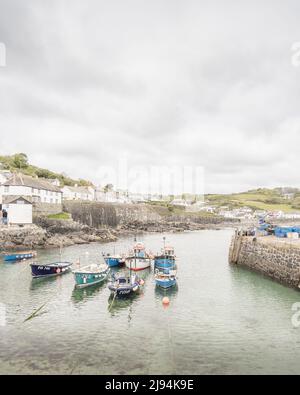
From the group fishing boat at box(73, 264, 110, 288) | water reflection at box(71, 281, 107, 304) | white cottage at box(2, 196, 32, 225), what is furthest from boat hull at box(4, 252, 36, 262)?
white cottage at box(2, 196, 32, 225)

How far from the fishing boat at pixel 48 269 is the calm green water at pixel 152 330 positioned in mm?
1408

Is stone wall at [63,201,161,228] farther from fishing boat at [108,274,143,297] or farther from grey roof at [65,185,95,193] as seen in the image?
fishing boat at [108,274,143,297]

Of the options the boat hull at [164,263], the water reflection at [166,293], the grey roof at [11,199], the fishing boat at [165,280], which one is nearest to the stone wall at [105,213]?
the grey roof at [11,199]

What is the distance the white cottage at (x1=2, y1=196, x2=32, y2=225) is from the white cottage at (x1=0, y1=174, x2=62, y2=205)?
Answer: 5752 millimetres

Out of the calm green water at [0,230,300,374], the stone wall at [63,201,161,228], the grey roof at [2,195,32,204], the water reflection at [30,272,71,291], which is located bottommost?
the water reflection at [30,272,71,291]

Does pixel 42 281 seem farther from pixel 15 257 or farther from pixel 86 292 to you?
pixel 15 257

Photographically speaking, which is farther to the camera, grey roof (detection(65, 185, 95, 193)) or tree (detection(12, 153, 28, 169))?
tree (detection(12, 153, 28, 169))

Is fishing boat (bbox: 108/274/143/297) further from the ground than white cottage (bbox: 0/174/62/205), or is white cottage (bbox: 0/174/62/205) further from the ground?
white cottage (bbox: 0/174/62/205)

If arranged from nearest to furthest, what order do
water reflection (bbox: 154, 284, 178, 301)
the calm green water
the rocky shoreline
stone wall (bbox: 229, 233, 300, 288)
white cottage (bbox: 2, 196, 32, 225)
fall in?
the calm green water, water reflection (bbox: 154, 284, 178, 301), stone wall (bbox: 229, 233, 300, 288), the rocky shoreline, white cottage (bbox: 2, 196, 32, 225)

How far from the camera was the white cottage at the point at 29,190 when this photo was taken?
66438 millimetres

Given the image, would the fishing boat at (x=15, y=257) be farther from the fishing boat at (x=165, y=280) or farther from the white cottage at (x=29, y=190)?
the white cottage at (x=29, y=190)

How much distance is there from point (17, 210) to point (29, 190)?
10.8m

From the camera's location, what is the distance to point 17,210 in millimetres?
59969

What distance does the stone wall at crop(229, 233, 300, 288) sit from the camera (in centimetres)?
2755
